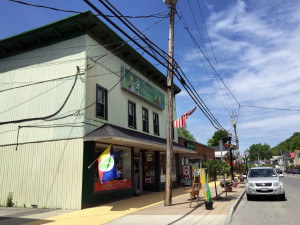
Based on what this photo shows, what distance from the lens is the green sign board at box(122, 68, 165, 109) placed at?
50.7ft

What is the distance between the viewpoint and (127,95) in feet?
→ 51.5

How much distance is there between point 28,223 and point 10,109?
7859mm

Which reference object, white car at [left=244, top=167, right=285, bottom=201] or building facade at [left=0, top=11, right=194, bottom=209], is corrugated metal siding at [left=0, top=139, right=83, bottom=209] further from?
white car at [left=244, top=167, right=285, bottom=201]

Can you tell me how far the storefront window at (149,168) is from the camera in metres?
17.8

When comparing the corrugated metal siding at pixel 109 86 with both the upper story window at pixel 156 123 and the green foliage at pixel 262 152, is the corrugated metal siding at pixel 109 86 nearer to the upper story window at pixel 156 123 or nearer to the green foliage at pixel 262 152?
the upper story window at pixel 156 123

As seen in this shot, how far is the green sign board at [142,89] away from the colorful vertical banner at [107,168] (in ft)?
18.8

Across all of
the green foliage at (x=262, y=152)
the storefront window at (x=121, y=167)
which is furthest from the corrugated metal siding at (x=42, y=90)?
the green foliage at (x=262, y=152)

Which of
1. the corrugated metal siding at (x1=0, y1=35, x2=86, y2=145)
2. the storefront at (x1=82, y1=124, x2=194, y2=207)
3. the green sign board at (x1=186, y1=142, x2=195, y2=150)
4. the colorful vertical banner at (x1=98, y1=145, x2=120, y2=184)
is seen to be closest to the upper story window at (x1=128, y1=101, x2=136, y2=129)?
the storefront at (x1=82, y1=124, x2=194, y2=207)

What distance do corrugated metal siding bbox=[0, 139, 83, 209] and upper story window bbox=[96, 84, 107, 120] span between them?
227 cm

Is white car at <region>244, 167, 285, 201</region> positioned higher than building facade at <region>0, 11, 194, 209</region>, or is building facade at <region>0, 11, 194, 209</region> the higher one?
building facade at <region>0, 11, 194, 209</region>

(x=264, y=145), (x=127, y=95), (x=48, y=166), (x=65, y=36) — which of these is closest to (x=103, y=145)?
(x=48, y=166)

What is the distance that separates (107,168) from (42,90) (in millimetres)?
5880

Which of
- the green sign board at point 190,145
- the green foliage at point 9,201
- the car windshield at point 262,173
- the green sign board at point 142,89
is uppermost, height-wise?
the green sign board at point 142,89

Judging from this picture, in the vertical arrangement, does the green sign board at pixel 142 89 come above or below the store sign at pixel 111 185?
above
